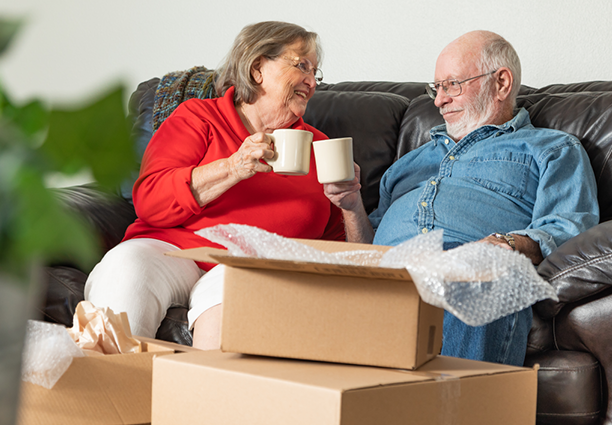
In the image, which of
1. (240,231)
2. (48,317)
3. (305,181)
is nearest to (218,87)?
(305,181)

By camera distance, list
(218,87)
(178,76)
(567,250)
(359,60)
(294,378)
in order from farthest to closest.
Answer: (359,60)
(178,76)
(218,87)
(567,250)
(294,378)

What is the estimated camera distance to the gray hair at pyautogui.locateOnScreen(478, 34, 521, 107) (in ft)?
6.21

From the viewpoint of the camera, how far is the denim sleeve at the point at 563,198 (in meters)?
1.47

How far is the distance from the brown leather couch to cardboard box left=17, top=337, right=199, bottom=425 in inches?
10.4

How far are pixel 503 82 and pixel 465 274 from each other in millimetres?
1392

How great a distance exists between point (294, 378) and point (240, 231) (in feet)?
0.72

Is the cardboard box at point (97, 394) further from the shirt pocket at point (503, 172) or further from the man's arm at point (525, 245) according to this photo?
the shirt pocket at point (503, 172)

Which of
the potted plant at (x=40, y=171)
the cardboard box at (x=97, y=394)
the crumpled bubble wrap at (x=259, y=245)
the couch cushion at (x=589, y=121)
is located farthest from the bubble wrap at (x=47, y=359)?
the couch cushion at (x=589, y=121)

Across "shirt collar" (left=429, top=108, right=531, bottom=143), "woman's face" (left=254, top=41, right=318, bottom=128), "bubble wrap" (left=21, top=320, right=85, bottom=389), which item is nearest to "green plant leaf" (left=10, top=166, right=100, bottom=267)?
"bubble wrap" (left=21, top=320, right=85, bottom=389)

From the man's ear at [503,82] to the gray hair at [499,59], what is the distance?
13 mm

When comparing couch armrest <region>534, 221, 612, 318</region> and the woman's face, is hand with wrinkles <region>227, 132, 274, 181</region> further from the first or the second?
couch armrest <region>534, 221, 612, 318</region>

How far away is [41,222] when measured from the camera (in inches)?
9.4

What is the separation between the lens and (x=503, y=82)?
1.90m

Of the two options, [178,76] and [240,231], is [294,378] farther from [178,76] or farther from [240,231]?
[178,76]
